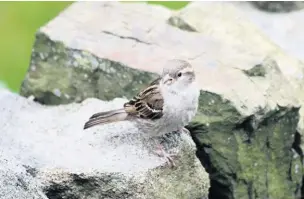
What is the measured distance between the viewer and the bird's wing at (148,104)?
18.7ft

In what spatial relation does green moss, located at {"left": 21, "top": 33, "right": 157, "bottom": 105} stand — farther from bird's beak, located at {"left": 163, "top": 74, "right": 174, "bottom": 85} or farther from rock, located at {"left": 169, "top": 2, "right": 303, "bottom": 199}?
bird's beak, located at {"left": 163, "top": 74, "right": 174, "bottom": 85}

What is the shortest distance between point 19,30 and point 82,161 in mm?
4859

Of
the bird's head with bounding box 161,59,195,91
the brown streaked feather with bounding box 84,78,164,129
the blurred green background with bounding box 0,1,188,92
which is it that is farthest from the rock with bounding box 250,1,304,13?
the bird's head with bounding box 161,59,195,91

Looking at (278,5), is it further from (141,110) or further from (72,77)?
(141,110)

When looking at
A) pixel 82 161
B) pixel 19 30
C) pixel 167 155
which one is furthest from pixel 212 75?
pixel 19 30

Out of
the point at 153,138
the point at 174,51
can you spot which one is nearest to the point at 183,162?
the point at 153,138

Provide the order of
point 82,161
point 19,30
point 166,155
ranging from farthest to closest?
1. point 19,30
2. point 166,155
3. point 82,161

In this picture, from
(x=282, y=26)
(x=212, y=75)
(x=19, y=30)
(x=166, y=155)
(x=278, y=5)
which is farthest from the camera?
(x=19, y=30)

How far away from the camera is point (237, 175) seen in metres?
6.47

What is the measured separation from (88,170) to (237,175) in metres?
1.51

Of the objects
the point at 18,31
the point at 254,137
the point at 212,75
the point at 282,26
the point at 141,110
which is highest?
the point at 141,110

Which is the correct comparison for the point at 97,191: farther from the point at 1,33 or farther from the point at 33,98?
the point at 1,33

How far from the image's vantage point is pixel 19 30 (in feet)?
33.1

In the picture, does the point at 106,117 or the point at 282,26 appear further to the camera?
the point at 282,26
